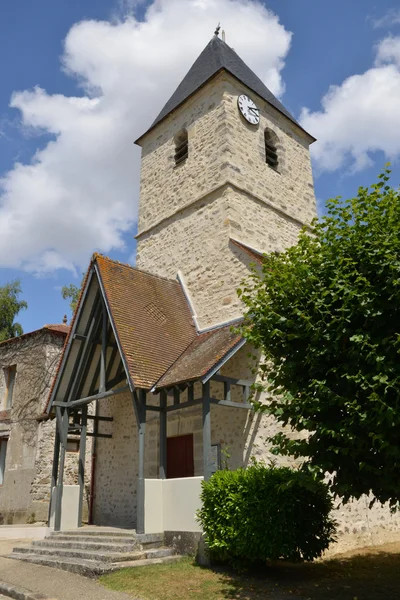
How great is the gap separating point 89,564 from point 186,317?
5.54 meters

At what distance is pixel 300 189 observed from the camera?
14383 millimetres

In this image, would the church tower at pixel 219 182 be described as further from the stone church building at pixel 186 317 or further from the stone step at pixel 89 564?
the stone step at pixel 89 564

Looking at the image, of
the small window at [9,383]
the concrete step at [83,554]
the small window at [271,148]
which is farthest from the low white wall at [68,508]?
the small window at [271,148]

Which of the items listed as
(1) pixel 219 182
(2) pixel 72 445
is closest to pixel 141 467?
(1) pixel 219 182

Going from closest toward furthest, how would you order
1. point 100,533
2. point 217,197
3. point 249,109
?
point 100,533 < point 217,197 < point 249,109

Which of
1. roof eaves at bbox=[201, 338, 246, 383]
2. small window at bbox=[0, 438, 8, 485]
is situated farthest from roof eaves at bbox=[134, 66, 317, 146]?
small window at bbox=[0, 438, 8, 485]

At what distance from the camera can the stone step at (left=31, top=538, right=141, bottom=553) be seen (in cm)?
721

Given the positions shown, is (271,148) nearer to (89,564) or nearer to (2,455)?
(89,564)

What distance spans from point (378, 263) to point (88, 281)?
21.9 feet

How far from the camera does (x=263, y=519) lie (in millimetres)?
6172

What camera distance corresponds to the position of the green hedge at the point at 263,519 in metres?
6.11

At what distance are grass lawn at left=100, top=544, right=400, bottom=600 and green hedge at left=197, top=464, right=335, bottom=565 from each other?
0.28 metres

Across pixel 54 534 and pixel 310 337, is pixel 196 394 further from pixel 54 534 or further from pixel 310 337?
pixel 310 337

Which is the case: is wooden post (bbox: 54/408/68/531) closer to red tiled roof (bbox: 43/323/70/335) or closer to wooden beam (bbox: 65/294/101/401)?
wooden beam (bbox: 65/294/101/401)
